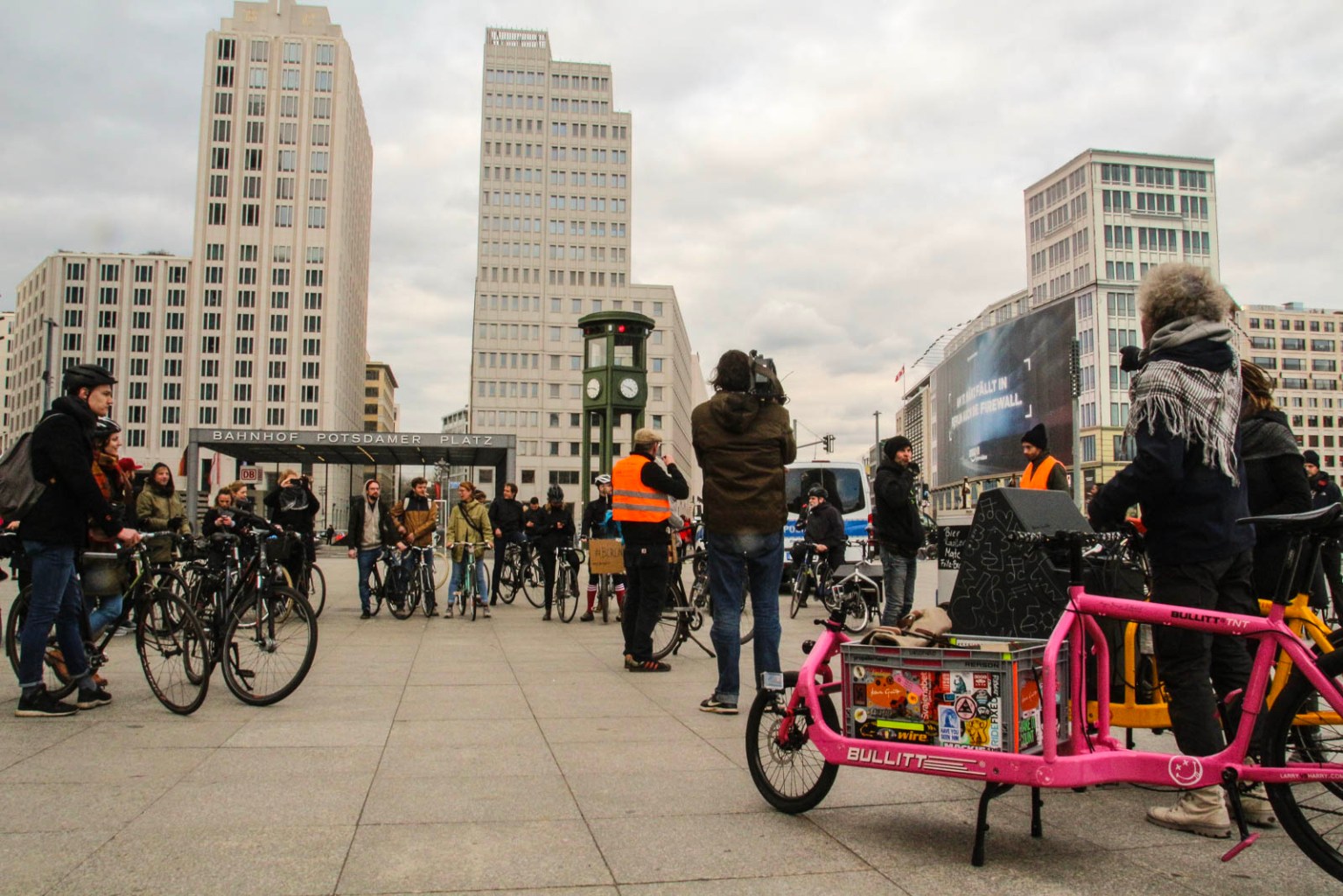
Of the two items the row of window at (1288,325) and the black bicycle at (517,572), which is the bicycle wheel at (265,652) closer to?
the black bicycle at (517,572)

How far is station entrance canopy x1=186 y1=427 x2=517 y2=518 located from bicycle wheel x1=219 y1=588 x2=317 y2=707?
22.2 metres

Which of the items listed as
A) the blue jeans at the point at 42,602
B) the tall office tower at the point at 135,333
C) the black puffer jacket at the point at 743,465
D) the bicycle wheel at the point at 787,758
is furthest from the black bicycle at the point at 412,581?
the tall office tower at the point at 135,333

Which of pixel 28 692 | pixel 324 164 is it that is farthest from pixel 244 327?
pixel 28 692

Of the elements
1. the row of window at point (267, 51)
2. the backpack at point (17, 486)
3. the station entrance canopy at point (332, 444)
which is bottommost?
the backpack at point (17, 486)

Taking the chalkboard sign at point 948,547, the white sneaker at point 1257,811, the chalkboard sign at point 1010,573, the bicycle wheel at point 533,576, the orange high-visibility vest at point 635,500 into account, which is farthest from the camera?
the bicycle wheel at point 533,576

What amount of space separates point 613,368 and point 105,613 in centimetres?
1358

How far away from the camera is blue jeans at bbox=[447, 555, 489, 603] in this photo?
14.3 m

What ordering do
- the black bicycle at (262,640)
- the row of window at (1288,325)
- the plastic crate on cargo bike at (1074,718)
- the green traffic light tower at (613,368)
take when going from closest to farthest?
the plastic crate on cargo bike at (1074,718) < the black bicycle at (262,640) < the green traffic light tower at (613,368) < the row of window at (1288,325)

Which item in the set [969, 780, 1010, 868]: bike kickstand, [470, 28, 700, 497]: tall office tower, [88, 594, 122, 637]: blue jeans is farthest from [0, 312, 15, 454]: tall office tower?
[969, 780, 1010, 868]: bike kickstand

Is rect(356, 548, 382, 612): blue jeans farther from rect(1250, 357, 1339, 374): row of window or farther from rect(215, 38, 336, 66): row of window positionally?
rect(1250, 357, 1339, 374): row of window

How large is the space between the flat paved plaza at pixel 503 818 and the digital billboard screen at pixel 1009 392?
2127 inches

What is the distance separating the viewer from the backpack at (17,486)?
6.06 meters

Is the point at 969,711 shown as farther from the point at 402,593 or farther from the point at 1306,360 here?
the point at 1306,360

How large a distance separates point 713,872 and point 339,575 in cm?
2256
